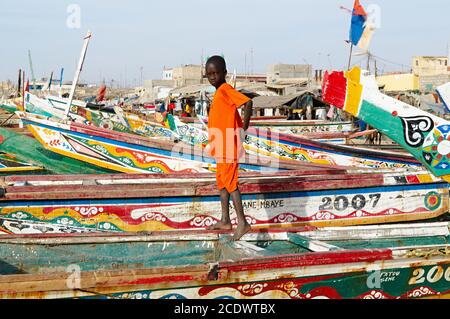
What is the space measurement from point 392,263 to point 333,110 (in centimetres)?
2109

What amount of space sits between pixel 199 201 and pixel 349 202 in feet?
6.15

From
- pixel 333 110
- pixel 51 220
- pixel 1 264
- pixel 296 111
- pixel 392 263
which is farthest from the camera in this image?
pixel 296 111

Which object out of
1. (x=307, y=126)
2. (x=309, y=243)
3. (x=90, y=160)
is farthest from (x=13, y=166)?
(x=307, y=126)

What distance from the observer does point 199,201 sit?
20.1 ft

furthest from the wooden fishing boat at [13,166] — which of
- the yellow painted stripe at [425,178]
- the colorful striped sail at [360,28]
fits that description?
the colorful striped sail at [360,28]

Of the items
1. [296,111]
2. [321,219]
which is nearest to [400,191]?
[321,219]

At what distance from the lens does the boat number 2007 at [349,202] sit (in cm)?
649

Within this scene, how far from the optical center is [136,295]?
130 inches

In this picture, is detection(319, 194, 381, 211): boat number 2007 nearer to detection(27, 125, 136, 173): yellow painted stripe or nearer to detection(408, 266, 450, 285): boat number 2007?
detection(408, 266, 450, 285): boat number 2007

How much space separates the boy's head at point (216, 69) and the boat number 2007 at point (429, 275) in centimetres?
218

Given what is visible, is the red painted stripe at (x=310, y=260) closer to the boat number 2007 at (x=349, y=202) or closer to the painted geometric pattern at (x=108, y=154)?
the boat number 2007 at (x=349, y=202)

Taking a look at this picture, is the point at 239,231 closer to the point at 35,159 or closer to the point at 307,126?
the point at 35,159

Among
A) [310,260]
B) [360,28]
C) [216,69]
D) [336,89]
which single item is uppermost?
[360,28]
